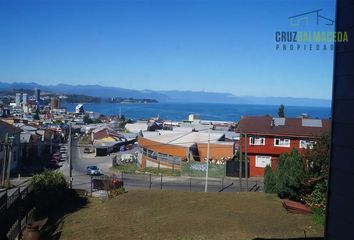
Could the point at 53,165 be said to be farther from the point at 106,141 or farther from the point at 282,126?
the point at 282,126

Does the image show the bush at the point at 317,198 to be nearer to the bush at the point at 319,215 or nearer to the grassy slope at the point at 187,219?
the bush at the point at 319,215

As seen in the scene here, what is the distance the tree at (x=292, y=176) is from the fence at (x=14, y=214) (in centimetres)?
1231

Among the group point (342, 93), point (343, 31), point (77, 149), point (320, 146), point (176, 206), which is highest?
point (343, 31)

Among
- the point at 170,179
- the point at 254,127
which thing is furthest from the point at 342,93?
the point at 254,127

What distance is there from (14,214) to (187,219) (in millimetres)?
7890

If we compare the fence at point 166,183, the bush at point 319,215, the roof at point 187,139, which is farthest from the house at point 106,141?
the bush at point 319,215

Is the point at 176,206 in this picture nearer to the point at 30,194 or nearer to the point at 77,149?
the point at 30,194

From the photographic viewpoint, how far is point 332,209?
567 centimetres

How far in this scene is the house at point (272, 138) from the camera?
143ft

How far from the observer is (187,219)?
1798 cm

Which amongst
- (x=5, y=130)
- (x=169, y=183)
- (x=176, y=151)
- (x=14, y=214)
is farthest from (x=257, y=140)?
(x=14, y=214)

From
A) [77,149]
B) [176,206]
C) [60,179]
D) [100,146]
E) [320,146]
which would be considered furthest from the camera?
[77,149]

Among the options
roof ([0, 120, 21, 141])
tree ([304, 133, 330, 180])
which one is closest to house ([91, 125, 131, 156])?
roof ([0, 120, 21, 141])

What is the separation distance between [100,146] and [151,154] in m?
23.0
